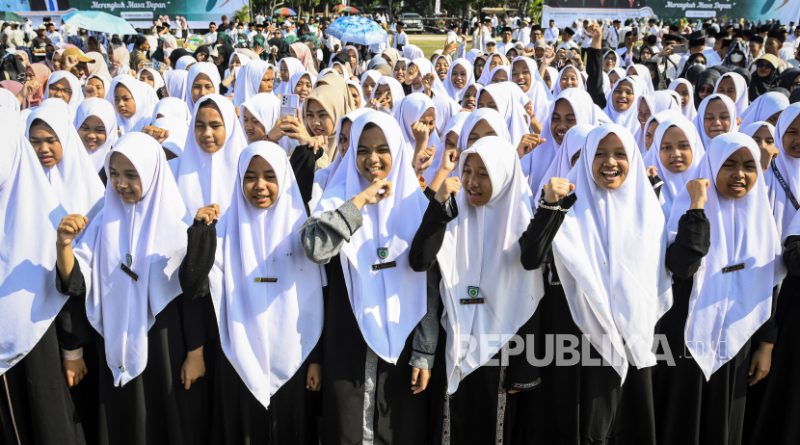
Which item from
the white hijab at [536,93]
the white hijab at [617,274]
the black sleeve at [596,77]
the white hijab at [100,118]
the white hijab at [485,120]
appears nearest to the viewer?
the white hijab at [617,274]

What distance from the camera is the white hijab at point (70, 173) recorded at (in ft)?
10.9

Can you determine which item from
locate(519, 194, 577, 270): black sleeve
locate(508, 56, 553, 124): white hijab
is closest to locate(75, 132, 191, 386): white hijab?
locate(519, 194, 577, 270): black sleeve

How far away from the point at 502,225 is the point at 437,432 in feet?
3.51

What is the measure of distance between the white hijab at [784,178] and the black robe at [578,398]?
1.24 metres

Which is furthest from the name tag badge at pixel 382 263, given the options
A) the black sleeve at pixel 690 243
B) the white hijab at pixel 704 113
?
the white hijab at pixel 704 113

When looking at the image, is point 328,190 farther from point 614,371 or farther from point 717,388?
point 717,388

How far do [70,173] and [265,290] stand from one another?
1.42 metres

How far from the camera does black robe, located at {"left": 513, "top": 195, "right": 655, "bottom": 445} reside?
2.82 metres

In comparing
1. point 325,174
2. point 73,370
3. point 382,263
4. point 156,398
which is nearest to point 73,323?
point 73,370

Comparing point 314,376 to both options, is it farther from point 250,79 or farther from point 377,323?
point 250,79

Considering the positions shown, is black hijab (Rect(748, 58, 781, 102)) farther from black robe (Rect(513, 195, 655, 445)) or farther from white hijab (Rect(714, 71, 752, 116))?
black robe (Rect(513, 195, 655, 445))

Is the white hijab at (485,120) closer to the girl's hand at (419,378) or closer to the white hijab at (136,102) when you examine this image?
the girl's hand at (419,378)

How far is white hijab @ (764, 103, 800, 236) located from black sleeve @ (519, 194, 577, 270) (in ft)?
4.92

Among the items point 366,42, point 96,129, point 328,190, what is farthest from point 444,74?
point 328,190
